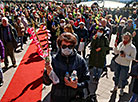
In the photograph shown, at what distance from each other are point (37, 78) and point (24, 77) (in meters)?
0.52

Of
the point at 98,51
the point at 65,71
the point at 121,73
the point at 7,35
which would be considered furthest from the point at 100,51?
the point at 7,35

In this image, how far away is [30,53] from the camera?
350 inches

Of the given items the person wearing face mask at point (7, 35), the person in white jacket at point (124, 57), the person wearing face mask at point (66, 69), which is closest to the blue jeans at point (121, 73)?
the person in white jacket at point (124, 57)

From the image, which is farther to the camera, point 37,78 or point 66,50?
point 37,78

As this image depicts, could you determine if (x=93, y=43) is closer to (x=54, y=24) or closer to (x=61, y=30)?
(x=61, y=30)

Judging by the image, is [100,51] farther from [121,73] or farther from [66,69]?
[66,69]

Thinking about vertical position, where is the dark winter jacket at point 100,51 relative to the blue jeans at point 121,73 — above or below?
above

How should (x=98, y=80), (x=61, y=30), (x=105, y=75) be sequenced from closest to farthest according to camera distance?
(x=98, y=80) → (x=105, y=75) → (x=61, y=30)

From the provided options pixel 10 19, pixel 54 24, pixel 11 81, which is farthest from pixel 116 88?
pixel 10 19

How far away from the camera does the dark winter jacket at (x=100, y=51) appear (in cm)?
558

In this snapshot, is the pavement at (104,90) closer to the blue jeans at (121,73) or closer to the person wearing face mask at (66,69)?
the blue jeans at (121,73)

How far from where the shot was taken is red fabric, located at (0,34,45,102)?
5195mm

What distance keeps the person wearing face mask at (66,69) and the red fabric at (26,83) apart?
2.46 m

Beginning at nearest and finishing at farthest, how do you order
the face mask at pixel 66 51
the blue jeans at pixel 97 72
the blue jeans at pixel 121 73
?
1. the face mask at pixel 66 51
2. the blue jeans at pixel 121 73
3. the blue jeans at pixel 97 72
